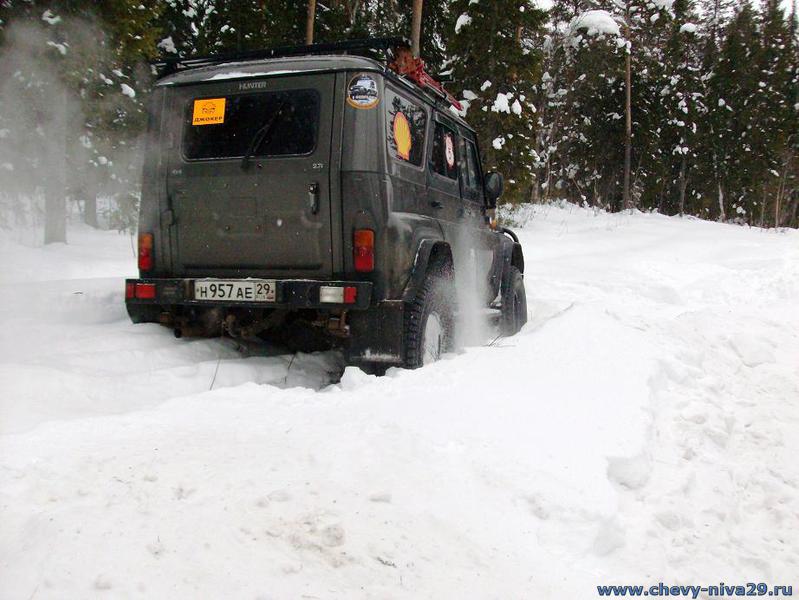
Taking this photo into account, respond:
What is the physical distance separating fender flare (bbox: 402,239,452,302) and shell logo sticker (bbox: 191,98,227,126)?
159 cm

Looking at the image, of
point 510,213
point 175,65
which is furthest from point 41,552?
point 510,213

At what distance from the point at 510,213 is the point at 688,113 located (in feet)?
63.2

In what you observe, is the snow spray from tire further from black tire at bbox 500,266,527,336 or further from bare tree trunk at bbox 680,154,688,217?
bare tree trunk at bbox 680,154,688,217

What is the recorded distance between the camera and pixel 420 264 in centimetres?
432

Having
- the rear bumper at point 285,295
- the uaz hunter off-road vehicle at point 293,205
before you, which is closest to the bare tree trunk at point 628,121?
the uaz hunter off-road vehicle at point 293,205

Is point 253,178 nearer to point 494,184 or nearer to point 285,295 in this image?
point 285,295

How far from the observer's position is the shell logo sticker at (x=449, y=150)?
5.38m

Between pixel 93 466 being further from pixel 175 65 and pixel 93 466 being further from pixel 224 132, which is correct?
pixel 175 65

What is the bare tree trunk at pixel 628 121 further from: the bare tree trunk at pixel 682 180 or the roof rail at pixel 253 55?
the roof rail at pixel 253 55

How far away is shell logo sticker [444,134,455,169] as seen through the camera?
5.38 meters

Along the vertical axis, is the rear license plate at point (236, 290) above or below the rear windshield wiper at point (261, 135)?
below

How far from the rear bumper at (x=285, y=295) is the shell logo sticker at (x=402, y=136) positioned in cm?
104

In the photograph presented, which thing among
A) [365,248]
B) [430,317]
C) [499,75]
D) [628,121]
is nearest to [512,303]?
[430,317]

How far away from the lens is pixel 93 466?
238cm
